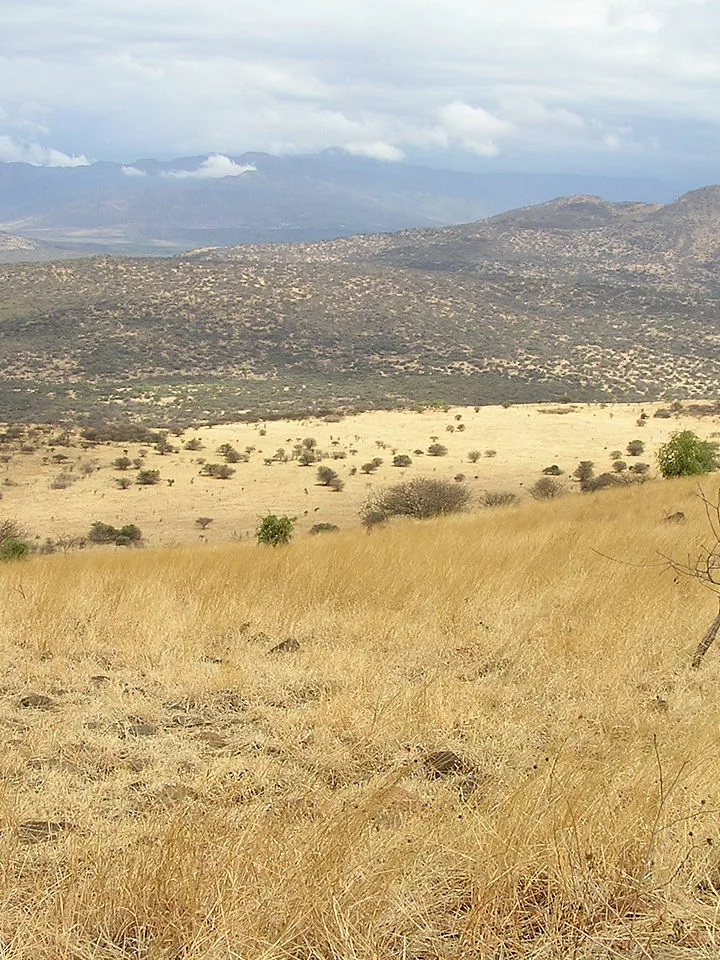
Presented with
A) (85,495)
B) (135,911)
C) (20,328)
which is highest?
(20,328)

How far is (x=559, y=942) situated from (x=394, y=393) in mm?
64981

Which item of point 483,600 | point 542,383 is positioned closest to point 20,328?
point 542,383

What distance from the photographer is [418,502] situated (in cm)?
2347

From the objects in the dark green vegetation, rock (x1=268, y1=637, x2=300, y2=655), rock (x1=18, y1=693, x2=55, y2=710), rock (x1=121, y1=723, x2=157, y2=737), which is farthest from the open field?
rock (x1=121, y1=723, x2=157, y2=737)

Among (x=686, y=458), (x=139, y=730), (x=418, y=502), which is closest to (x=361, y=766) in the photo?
(x=139, y=730)

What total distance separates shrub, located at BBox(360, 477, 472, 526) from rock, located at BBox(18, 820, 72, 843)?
741 inches

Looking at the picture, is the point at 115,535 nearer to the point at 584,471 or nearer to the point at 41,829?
the point at 584,471

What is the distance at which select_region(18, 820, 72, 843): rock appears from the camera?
10.00 feet

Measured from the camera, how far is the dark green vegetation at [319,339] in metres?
65.1

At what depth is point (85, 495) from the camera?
95.2 ft

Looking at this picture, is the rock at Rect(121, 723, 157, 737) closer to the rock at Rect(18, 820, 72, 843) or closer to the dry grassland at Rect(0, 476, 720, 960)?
the dry grassland at Rect(0, 476, 720, 960)

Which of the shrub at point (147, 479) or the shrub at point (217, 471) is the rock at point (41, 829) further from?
the shrub at point (217, 471)

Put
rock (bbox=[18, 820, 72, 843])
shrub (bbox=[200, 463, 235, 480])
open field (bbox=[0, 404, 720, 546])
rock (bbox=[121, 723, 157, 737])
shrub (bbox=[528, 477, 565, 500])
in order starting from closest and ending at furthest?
rock (bbox=[18, 820, 72, 843]) → rock (bbox=[121, 723, 157, 737]) → shrub (bbox=[528, 477, 565, 500]) → open field (bbox=[0, 404, 720, 546]) → shrub (bbox=[200, 463, 235, 480])

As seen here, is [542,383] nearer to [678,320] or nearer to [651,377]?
[651,377]
